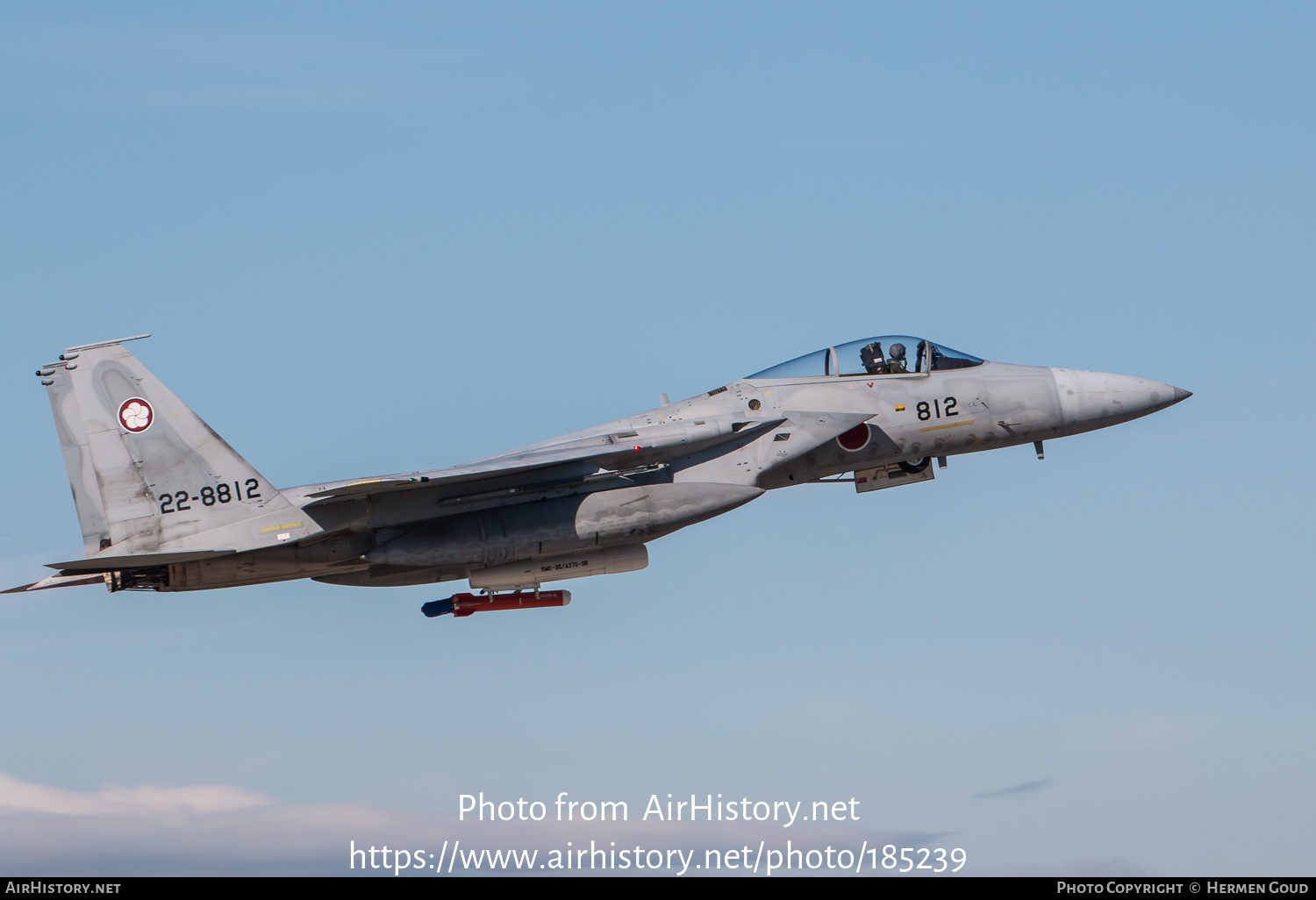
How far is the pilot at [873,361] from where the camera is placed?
24062 mm

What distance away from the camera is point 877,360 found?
24141mm

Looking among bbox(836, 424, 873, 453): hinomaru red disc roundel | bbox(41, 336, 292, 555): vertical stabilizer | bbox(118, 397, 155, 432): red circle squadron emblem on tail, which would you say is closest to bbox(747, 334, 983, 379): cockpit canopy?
bbox(836, 424, 873, 453): hinomaru red disc roundel

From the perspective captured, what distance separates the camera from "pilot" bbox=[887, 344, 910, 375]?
24.1 m

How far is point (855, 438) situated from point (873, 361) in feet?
4.46

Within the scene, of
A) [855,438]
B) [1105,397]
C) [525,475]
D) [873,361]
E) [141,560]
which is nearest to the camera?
[141,560]

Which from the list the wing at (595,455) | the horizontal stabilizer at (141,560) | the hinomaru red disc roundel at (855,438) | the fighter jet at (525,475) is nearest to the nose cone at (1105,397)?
the fighter jet at (525,475)

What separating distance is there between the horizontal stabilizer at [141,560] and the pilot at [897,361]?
410 inches

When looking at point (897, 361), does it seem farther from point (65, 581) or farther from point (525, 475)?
point (65, 581)

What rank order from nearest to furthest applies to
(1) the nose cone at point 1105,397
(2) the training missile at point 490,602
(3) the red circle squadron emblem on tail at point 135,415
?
(3) the red circle squadron emblem on tail at point 135,415, (2) the training missile at point 490,602, (1) the nose cone at point 1105,397

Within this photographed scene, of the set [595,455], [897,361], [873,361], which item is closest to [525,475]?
[595,455]

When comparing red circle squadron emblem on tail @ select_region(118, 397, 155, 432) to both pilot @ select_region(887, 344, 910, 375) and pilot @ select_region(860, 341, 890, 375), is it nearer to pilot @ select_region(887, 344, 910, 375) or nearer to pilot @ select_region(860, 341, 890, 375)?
pilot @ select_region(860, 341, 890, 375)

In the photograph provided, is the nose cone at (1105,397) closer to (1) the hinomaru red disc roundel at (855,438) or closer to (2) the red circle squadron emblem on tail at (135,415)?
(1) the hinomaru red disc roundel at (855,438)

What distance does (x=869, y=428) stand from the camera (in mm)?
23672

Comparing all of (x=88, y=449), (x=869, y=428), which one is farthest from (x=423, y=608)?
(x=869, y=428)
